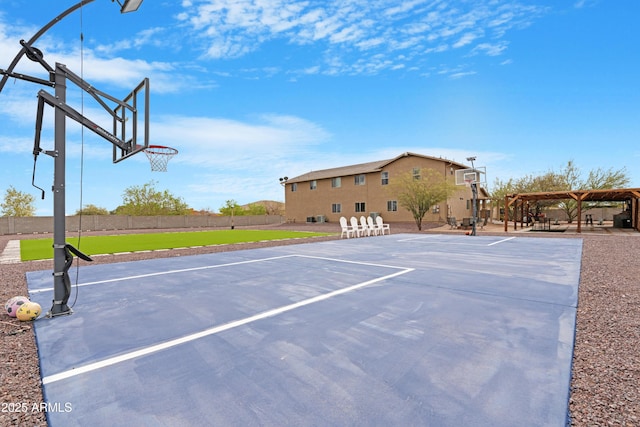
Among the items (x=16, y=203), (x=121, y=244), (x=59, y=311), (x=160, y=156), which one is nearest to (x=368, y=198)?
(x=160, y=156)

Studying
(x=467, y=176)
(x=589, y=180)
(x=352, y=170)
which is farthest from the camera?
(x=352, y=170)

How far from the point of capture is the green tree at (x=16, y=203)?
1583 inches

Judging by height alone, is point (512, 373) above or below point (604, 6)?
below

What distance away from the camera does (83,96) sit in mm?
4402

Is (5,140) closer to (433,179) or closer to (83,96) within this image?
(83,96)

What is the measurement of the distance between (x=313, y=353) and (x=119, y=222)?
3833 cm

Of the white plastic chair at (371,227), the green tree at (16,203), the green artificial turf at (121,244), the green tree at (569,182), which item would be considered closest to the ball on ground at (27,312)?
the green artificial turf at (121,244)

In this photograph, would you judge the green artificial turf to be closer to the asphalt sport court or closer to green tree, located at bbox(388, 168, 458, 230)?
the asphalt sport court

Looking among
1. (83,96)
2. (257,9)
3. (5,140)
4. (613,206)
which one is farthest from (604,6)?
(613,206)

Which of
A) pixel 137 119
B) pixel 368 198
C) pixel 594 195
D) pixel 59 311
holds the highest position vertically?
pixel 368 198

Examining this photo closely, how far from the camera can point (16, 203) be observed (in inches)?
1601

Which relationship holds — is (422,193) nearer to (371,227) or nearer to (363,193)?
(371,227)

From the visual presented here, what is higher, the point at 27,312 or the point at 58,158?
the point at 58,158

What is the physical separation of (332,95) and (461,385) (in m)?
27.3
